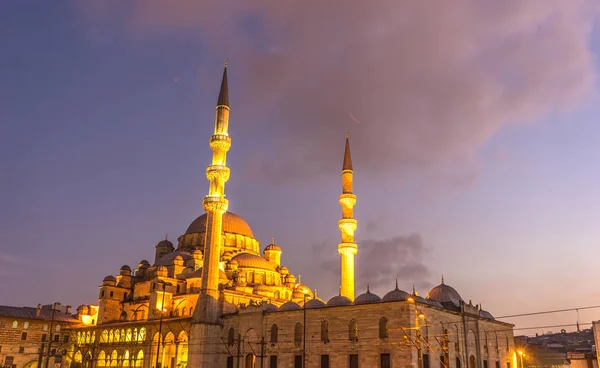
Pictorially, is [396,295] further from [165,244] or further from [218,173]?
[165,244]

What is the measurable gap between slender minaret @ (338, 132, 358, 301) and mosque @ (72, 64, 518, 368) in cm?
10

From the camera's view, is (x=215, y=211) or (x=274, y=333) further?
(x=215, y=211)

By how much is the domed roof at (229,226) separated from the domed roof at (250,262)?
5718 mm

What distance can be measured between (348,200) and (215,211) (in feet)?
43.0

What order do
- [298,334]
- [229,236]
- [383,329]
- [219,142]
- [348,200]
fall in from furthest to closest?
[229,236] < [348,200] < [219,142] < [298,334] < [383,329]

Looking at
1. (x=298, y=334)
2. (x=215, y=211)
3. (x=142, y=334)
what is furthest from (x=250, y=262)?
(x=298, y=334)

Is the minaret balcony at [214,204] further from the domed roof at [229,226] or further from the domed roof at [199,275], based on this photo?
the domed roof at [229,226]

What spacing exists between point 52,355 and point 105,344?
21.0 ft

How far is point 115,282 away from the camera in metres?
60.4

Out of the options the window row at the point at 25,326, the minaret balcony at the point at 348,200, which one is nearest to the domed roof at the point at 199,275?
the minaret balcony at the point at 348,200

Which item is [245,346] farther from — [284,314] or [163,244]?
[163,244]

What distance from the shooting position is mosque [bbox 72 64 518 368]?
37.6 metres

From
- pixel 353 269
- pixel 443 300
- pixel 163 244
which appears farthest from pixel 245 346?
pixel 163 244

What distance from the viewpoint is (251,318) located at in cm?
4438
